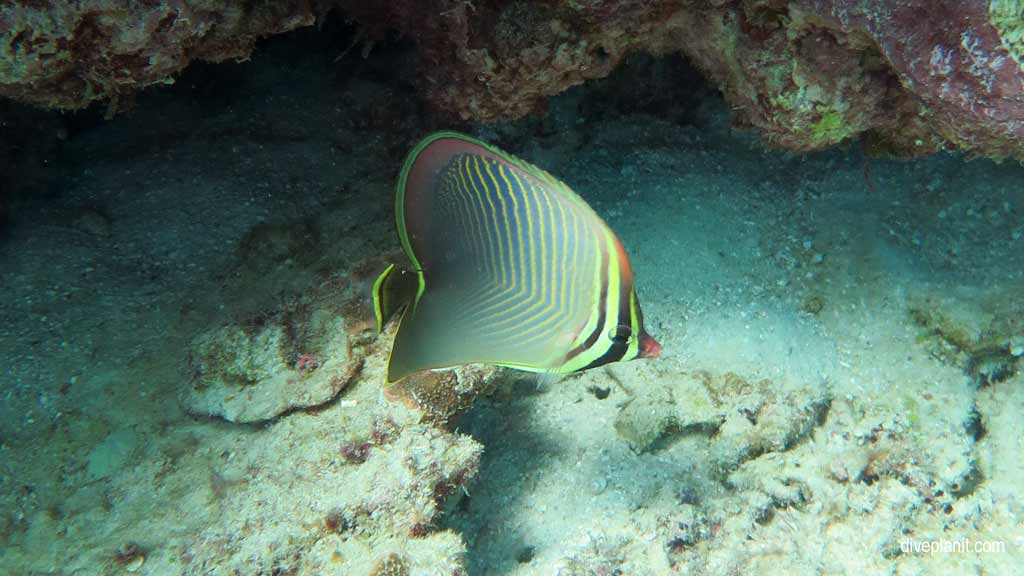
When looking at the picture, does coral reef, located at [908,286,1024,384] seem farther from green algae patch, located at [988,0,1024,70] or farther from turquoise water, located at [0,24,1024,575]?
green algae patch, located at [988,0,1024,70]

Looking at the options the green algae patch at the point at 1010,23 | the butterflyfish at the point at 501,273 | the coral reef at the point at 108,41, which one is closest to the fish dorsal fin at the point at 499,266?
the butterflyfish at the point at 501,273

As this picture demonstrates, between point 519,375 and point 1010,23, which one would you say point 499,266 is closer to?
point 519,375

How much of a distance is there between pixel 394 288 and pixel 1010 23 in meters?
2.35

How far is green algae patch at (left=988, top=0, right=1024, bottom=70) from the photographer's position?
1.96 m

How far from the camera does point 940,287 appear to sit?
139 inches

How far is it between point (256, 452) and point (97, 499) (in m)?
0.79

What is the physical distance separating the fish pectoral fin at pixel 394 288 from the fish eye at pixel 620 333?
72 centimetres

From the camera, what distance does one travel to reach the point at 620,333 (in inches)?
75.7

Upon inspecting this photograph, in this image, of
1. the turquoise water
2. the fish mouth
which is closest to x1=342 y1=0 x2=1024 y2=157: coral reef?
the turquoise water

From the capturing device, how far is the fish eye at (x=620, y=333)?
6.27 ft

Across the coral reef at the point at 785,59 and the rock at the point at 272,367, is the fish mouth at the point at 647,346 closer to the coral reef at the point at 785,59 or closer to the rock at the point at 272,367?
the rock at the point at 272,367

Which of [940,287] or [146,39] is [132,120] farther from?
[940,287]

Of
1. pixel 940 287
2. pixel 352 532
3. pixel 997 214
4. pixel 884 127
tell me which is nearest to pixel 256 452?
pixel 352 532

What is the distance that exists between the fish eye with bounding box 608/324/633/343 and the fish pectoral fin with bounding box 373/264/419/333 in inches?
28.5
